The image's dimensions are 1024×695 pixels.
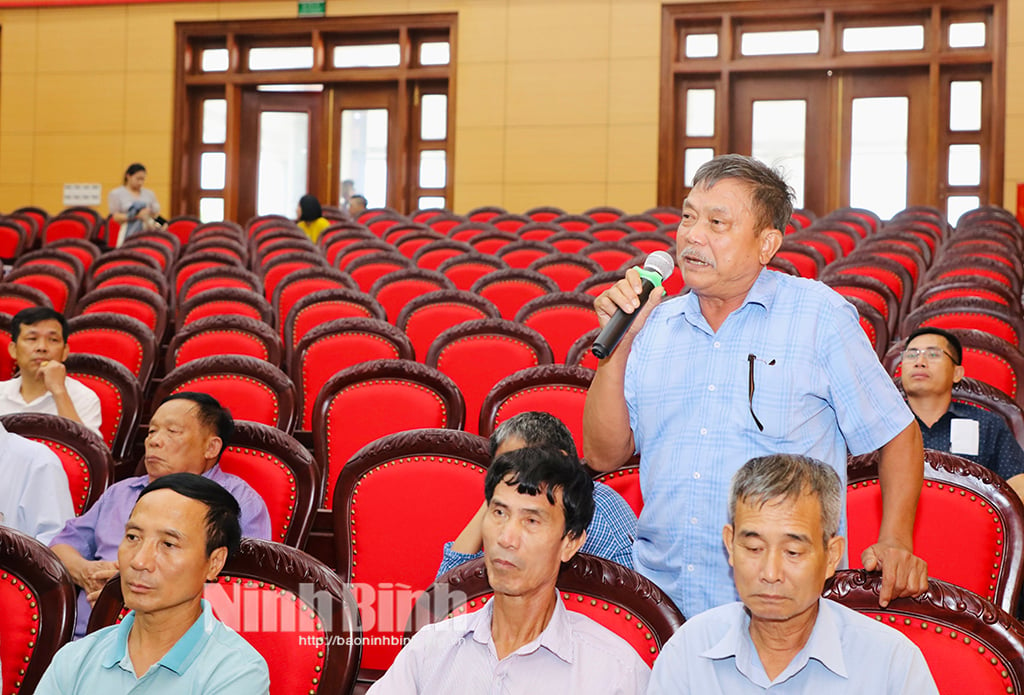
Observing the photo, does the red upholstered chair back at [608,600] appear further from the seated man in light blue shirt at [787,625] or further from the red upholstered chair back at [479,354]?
the red upholstered chair back at [479,354]

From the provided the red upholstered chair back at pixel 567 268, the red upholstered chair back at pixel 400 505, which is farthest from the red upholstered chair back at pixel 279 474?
the red upholstered chair back at pixel 567 268

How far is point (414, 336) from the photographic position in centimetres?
428

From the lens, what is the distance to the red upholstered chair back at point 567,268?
17.6 feet

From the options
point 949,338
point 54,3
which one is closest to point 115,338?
point 949,338

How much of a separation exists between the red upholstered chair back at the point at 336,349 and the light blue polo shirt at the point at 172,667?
203cm

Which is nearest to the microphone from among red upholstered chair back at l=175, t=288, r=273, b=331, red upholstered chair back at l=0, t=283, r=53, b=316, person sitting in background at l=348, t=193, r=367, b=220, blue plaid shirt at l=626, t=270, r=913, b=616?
blue plaid shirt at l=626, t=270, r=913, b=616

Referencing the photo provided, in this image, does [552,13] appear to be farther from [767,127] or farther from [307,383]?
[307,383]

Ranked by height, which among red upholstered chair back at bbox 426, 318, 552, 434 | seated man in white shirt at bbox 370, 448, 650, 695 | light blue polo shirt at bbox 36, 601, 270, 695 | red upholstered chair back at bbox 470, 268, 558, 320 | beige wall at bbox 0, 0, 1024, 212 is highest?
beige wall at bbox 0, 0, 1024, 212

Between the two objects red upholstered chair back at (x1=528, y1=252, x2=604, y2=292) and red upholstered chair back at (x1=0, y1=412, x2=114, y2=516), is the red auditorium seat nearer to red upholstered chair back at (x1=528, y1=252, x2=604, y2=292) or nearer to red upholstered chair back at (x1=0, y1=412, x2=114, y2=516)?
red upholstered chair back at (x1=528, y1=252, x2=604, y2=292)

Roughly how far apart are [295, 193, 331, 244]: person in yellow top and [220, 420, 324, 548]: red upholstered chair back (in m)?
5.95

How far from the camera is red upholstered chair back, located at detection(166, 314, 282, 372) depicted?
3975 mm

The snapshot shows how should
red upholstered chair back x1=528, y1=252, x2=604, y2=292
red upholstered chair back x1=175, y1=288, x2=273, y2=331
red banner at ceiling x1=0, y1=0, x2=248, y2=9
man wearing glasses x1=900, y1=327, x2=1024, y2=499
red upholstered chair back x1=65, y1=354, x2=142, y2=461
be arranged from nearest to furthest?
man wearing glasses x1=900, y1=327, x2=1024, y2=499 < red upholstered chair back x1=65, y1=354, x2=142, y2=461 < red upholstered chair back x1=175, y1=288, x2=273, y2=331 < red upholstered chair back x1=528, y1=252, x2=604, y2=292 < red banner at ceiling x1=0, y1=0, x2=248, y2=9

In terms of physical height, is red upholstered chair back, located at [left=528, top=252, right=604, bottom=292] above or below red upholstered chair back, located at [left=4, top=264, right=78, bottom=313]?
above

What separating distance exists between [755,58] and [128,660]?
29.3ft
